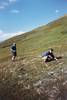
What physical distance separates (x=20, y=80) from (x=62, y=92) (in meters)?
8.16

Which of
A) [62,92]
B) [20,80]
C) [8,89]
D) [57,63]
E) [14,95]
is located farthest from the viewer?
[57,63]

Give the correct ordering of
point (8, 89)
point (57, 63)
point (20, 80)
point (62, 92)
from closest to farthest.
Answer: point (62, 92), point (8, 89), point (20, 80), point (57, 63)

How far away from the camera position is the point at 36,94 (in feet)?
93.2

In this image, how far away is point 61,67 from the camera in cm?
3566

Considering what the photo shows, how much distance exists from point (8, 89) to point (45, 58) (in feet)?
29.1

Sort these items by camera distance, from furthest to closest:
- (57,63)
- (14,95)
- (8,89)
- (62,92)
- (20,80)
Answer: (57,63) < (20,80) < (8,89) < (14,95) < (62,92)

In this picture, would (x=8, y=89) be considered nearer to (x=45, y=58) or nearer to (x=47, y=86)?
(x=47, y=86)

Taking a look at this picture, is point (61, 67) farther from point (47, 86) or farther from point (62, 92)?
point (62, 92)

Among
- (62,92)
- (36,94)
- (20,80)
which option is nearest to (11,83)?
(20,80)

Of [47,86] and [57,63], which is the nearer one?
[47,86]

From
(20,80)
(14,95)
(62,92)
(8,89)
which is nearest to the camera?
(62,92)

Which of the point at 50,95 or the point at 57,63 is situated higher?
the point at 57,63

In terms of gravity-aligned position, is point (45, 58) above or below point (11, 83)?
above

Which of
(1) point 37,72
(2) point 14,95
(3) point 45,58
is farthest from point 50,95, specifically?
(3) point 45,58
